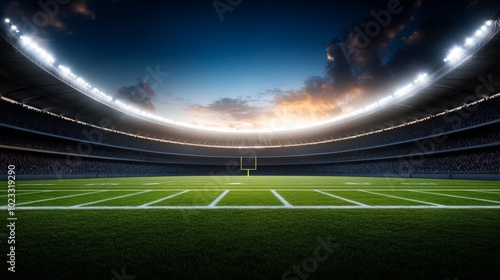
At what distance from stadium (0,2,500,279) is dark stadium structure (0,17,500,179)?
0.22 meters

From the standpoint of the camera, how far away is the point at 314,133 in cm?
5631

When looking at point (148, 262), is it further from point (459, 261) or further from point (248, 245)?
point (459, 261)

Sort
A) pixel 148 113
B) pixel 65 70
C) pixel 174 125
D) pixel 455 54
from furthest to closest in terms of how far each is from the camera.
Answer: pixel 174 125
pixel 148 113
pixel 65 70
pixel 455 54

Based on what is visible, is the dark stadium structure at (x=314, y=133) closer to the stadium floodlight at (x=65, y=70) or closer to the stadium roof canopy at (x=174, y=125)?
the stadium roof canopy at (x=174, y=125)

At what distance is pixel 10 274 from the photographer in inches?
87.3

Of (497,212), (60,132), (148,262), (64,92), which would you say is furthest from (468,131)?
(60,132)

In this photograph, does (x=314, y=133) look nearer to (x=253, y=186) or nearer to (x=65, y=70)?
(x=65, y=70)

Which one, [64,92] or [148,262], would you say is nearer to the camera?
[148,262]

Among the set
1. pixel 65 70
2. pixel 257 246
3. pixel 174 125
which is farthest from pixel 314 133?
pixel 257 246

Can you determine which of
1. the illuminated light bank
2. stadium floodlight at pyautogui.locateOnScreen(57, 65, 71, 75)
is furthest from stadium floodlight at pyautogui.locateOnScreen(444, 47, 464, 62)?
stadium floodlight at pyautogui.locateOnScreen(57, 65, 71, 75)

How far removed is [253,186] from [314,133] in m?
44.7

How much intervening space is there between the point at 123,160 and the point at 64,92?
66.0 feet

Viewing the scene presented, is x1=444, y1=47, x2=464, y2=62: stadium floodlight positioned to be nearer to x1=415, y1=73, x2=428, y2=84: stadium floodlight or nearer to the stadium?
the stadium

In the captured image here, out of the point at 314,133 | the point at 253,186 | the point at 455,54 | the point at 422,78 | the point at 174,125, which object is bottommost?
the point at 253,186
